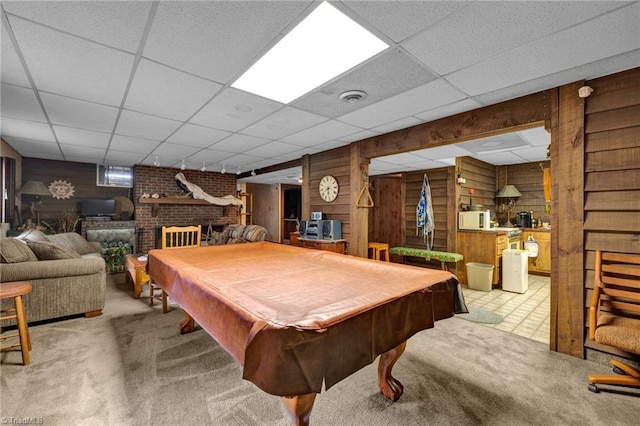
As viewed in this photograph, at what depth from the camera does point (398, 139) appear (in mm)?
3793

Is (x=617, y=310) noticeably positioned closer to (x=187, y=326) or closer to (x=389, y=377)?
(x=389, y=377)

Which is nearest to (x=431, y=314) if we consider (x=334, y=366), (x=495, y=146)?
(x=334, y=366)

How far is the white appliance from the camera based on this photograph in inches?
177

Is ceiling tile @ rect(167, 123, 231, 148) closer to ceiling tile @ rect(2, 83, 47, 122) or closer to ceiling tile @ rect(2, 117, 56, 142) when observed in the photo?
ceiling tile @ rect(2, 83, 47, 122)

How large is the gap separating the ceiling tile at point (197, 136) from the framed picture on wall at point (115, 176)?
3332 millimetres

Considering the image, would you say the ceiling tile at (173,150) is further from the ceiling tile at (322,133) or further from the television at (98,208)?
the television at (98,208)

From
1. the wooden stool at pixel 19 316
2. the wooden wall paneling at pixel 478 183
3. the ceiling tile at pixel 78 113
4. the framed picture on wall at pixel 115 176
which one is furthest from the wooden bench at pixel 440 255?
the framed picture on wall at pixel 115 176

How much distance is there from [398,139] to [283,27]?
2.46 m

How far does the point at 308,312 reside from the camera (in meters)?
1.20

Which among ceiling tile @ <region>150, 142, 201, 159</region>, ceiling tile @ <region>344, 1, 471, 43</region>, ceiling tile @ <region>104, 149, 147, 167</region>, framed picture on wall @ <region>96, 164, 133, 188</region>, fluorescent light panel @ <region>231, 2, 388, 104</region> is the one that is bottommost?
framed picture on wall @ <region>96, 164, 133, 188</region>

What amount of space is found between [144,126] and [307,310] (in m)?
3.61

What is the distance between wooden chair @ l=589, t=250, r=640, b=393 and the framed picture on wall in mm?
8257

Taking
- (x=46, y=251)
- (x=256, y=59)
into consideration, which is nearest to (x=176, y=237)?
(x=46, y=251)

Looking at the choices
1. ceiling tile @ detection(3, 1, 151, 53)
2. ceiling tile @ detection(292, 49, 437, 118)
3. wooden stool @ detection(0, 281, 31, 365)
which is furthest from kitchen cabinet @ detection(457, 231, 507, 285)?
wooden stool @ detection(0, 281, 31, 365)
